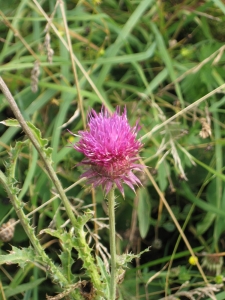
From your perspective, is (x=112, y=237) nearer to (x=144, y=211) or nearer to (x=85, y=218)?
(x=85, y=218)

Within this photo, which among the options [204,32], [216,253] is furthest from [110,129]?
[204,32]

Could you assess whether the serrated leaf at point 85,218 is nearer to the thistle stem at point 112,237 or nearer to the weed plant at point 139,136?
the thistle stem at point 112,237

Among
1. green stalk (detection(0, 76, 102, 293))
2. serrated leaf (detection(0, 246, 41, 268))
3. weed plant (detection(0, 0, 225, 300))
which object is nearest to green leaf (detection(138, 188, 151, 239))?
weed plant (detection(0, 0, 225, 300))

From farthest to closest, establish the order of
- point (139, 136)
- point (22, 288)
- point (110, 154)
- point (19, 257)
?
1. point (139, 136)
2. point (22, 288)
3. point (19, 257)
4. point (110, 154)

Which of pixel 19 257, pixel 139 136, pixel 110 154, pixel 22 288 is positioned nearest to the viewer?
pixel 110 154

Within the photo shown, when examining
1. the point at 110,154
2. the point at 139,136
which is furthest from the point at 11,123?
the point at 139,136

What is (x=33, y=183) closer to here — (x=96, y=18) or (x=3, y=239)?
(x=3, y=239)

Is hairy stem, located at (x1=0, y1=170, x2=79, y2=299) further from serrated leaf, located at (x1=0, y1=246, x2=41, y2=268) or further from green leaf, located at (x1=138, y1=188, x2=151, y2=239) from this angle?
green leaf, located at (x1=138, y1=188, x2=151, y2=239)

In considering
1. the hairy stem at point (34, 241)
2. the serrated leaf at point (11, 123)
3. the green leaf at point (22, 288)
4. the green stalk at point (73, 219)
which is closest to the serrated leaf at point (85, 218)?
the green stalk at point (73, 219)
